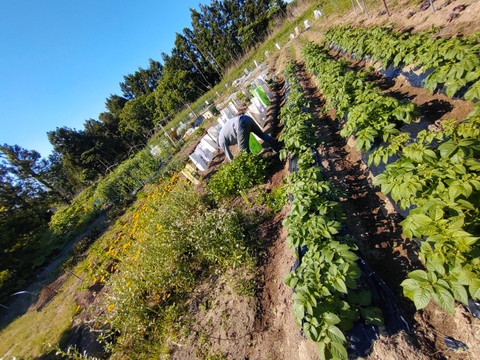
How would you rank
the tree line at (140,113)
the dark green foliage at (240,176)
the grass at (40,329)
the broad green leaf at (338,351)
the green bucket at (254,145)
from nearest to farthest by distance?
the broad green leaf at (338,351) < the grass at (40,329) < the dark green foliage at (240,176) < the green bucket at (254,145) < the tree line at (140,113)

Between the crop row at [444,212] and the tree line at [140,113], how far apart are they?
15.5m

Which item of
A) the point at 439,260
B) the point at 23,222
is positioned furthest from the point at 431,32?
the point at 23,222

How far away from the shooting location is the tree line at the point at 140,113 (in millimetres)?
22266

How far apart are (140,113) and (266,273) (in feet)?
106

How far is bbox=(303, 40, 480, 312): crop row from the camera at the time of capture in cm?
134

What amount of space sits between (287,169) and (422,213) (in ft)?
9.21

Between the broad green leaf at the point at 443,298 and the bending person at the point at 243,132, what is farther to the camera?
the bending person at the point at 243,132

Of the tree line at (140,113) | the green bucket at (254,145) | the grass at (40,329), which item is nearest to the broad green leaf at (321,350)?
the green bucket at (254,145)

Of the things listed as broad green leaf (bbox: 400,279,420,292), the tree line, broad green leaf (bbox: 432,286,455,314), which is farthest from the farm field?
the tree line

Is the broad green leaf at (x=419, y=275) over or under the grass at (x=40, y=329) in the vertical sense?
under

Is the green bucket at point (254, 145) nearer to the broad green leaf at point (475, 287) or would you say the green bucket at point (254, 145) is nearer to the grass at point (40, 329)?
the broad green leaf at point (475, 287)

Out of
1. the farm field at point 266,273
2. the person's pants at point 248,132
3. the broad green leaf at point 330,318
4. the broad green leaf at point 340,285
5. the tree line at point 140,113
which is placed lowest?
the farm field at point 266,273

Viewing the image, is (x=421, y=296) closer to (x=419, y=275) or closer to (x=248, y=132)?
(x=419, y=275)

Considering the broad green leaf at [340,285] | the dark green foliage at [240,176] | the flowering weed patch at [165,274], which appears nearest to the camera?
the broad green leaf at [340,285]
